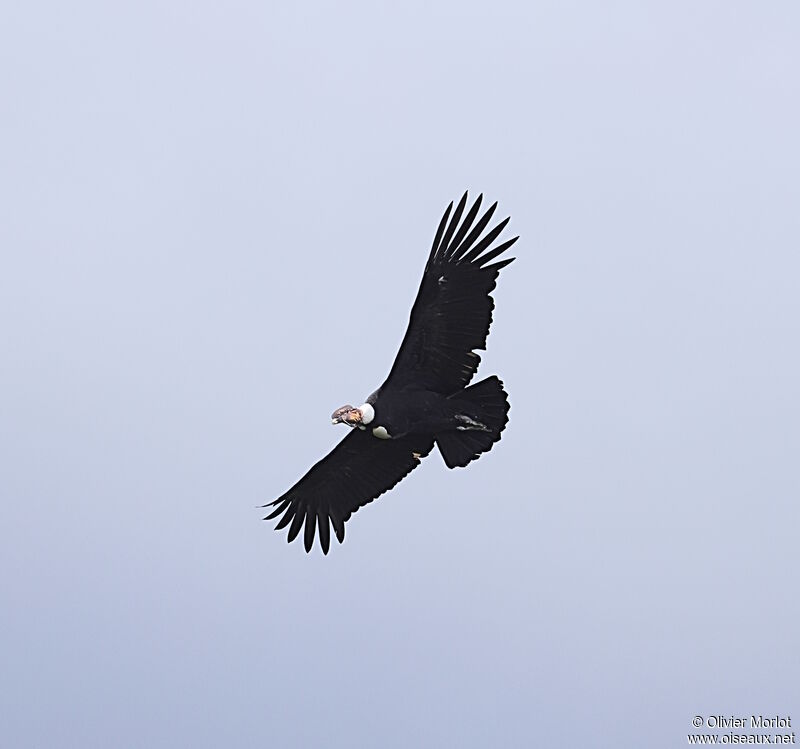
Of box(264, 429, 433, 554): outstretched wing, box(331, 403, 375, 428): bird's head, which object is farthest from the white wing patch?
box(264, 429, 433, 554): outstretched wing

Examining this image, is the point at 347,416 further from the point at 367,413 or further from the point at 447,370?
the point at 447,370

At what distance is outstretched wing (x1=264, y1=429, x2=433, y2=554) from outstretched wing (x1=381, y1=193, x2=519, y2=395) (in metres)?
1.39

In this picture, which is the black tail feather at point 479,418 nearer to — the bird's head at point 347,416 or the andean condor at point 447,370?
the andean condor at point 447,370

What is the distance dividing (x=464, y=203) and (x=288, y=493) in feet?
17.2

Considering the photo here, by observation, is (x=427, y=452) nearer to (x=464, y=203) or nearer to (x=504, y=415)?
(x=504, y=415)

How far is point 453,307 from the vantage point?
20594mm

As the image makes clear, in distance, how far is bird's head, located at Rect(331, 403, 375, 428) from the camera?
21234 mm

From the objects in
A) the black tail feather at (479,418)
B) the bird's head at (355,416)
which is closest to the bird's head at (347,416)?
the bird's head at (355,416)

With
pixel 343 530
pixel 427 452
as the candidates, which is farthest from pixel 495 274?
pixel 343 530

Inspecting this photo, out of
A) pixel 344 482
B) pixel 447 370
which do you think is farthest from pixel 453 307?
pixel 344 482

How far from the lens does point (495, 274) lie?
20.4 m

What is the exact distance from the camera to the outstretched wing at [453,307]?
67.0 ft

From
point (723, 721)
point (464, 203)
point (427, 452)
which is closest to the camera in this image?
point (723, 721)

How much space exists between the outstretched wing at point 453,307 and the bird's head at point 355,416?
68cm
